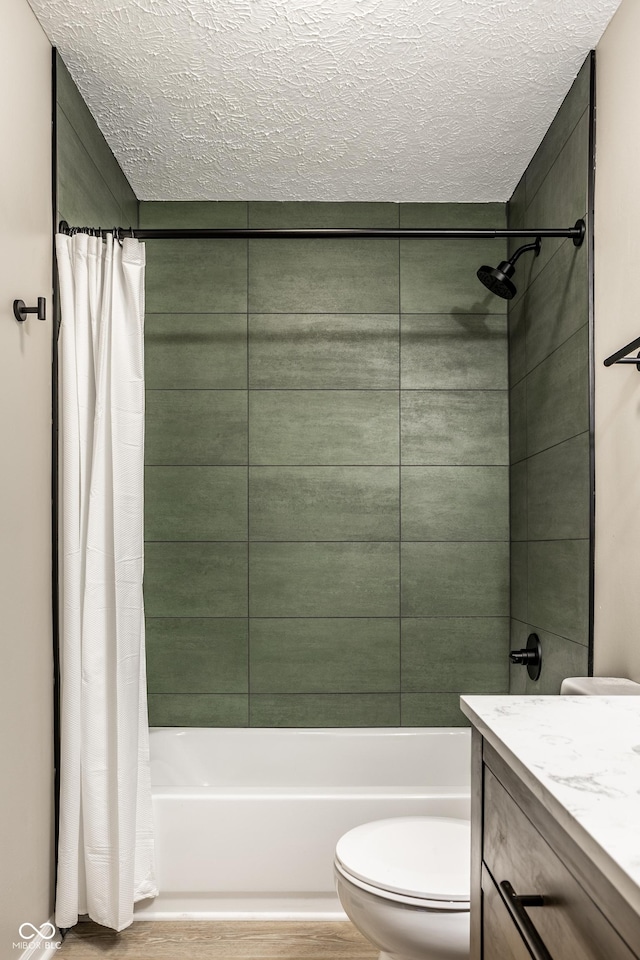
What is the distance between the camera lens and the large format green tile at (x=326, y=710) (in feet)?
9.93

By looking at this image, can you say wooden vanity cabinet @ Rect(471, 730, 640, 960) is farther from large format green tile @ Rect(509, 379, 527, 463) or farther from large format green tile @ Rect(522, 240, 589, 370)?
large format green tile @ Rect(509, 379, 527, 463)

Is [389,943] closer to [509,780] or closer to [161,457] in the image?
[509,780]

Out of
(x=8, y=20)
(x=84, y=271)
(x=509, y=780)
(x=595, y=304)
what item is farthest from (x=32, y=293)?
(x=509, y=780)

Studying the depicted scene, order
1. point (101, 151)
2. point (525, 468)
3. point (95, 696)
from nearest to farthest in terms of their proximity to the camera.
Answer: point (95, 696) → point (101, 151) → point (525, 468)

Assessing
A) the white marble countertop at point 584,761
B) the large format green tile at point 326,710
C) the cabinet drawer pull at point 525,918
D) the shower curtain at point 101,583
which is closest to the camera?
the white marble countertop at point 584,761

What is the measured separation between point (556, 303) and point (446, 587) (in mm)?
1202

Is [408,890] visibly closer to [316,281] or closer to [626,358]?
[626,358]

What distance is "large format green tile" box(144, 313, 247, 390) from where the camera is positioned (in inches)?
121

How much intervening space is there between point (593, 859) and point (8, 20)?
2109 mm

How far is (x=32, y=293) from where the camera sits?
80.3 inches

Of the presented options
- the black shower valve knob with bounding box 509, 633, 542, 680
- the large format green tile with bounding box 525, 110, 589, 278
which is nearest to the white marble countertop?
the black shower valve knob with bounding box 509, 633, 542, 680

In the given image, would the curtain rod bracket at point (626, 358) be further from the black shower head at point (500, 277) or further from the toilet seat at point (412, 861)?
the toilet seat at point (412, 861)

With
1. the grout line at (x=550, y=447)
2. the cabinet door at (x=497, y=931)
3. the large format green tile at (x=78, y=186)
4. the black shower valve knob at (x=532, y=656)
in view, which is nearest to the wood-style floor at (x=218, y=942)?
the black shower valve knob at (x=532, y=656)

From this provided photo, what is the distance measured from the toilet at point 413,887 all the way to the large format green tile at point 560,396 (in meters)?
0.83
